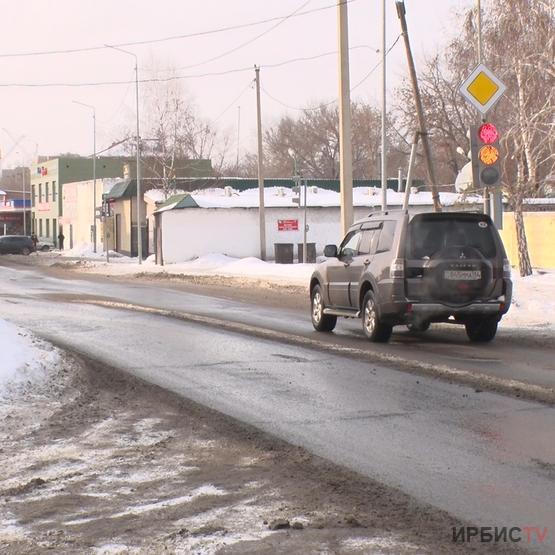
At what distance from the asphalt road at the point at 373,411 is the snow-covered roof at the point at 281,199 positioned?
3409 centimetres

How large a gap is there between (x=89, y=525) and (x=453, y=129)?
5114 cm

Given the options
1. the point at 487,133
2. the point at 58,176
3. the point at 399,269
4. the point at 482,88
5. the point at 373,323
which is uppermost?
the point at 58,176

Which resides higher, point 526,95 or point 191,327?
point 526,95

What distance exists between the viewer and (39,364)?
11336mm

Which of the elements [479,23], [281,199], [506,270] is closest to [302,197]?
[281,199]

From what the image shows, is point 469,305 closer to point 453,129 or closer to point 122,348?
point 122,348

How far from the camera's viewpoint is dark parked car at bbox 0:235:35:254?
232 feet

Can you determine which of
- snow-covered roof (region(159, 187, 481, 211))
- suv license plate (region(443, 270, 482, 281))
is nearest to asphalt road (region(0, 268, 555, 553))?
suv license plate (region(443, 270, 482, 281))

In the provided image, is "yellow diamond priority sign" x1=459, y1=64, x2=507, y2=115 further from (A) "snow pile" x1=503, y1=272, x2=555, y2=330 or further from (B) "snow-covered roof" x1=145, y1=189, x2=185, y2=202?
(B) "snow-covered roof" x1=145, y1=189, x2=185, y2=202

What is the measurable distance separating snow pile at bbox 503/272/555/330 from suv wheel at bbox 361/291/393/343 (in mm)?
3089

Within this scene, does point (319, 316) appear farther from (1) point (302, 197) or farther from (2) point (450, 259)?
(1) point (302, 197)

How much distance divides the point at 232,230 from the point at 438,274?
1499 inches

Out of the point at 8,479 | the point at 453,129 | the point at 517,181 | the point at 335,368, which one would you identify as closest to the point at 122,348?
the point at 335,368

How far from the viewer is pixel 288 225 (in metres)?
52.8
